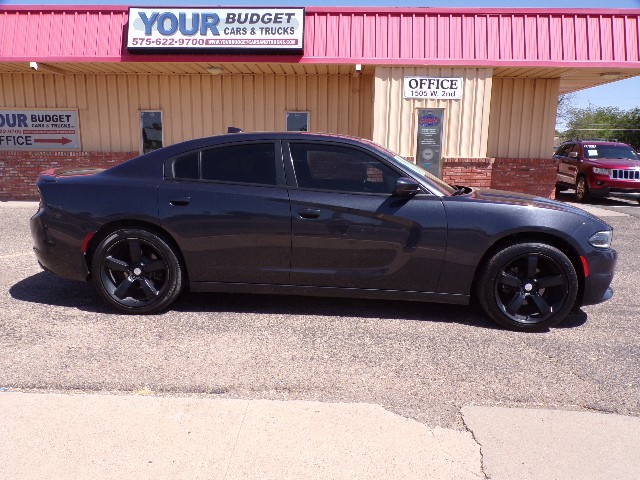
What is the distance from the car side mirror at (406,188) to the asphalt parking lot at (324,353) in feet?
3.56

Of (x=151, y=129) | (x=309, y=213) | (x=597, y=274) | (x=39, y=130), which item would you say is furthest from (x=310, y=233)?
(x=39, y=130)

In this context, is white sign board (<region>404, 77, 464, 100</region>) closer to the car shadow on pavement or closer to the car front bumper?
the car shadow on pavement

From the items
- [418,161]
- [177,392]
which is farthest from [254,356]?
[418,161]

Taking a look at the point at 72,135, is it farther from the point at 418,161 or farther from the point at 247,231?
the point at 247,231

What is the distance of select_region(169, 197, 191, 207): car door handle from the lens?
4.38 metres

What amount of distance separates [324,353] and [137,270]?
Answer: 1.83 metres

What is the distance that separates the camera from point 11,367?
3.46 meters

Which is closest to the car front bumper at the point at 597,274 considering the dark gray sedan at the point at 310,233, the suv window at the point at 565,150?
the dark gray sedan at the point at 310,233

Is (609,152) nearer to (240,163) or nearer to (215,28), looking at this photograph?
(215,28)

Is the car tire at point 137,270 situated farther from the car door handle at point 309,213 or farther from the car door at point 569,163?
the car door at point 569,163

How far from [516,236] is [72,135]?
11525 millimetres

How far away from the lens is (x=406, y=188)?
4133 millimetres

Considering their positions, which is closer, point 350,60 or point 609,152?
point 350,60

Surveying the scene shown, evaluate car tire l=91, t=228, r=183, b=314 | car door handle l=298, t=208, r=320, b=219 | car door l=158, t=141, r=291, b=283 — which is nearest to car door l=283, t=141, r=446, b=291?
car door handle l=298, t=208, r=320, b=219
